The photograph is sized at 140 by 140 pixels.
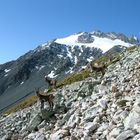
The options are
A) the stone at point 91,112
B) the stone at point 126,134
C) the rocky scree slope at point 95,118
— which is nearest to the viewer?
the stone at point 126,134

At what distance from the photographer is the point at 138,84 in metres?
18.3

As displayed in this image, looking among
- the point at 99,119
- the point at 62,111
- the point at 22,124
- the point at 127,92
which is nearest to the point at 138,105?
the point at 99,119

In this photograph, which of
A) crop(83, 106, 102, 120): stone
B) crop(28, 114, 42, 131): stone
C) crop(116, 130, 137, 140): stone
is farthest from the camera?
crop(28, 114, 42, 131): stone

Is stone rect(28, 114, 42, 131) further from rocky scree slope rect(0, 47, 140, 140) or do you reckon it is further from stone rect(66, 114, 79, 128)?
stone rect(66, 114, 79, 128)

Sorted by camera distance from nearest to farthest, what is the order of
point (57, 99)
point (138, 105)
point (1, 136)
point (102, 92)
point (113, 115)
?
point (138, 105) → point (113, 115) → point (102, 92) → point (1, 136) → point (57, 99)

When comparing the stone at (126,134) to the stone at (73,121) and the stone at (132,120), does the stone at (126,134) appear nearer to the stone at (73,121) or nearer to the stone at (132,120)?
the stone at (132,120)

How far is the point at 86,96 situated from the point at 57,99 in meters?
3.63

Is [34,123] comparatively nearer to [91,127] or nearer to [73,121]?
[73,121]

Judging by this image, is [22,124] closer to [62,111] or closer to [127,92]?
[62,111]

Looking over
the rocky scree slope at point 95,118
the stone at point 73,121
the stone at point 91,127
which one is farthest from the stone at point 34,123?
the stone at point 91,127

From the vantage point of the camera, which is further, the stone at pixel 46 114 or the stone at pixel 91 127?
the stone at pixel 46 114

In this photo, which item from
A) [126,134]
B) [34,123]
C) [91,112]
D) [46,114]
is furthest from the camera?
[46,114]

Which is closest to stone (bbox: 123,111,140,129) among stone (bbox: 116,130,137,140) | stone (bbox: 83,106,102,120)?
stone (bbox: 116,130,137,140)

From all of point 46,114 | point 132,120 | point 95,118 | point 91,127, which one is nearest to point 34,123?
point 46,114
